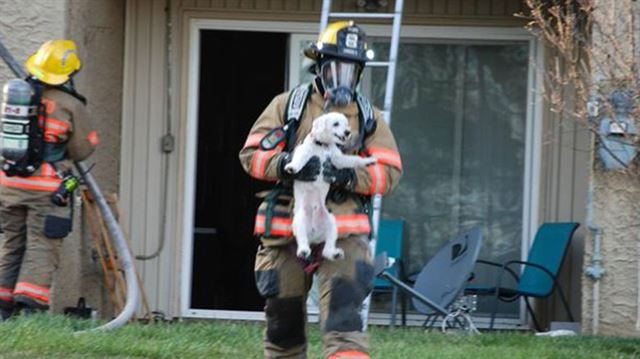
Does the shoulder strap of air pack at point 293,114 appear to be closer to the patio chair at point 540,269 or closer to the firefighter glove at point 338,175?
the firefighter glove at point 338,175

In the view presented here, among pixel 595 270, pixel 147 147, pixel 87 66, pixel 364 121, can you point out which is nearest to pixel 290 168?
pixel 364 121

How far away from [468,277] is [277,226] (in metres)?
3.66

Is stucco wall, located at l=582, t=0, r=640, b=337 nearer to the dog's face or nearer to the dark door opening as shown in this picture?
the dark door opening

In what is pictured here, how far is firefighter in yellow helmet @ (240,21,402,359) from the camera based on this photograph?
643cm

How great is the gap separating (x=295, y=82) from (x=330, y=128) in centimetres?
541

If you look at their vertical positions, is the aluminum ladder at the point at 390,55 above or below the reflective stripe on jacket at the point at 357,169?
above

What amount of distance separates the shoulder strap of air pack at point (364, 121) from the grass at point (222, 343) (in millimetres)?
1745

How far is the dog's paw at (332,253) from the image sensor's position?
6359mm

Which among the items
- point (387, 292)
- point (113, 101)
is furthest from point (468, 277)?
point (113, 101)

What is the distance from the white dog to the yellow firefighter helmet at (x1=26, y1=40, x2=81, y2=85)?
3299 millimetres

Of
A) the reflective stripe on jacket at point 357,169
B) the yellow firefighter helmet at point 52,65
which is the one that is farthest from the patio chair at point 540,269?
the reflective stripe on jacket at point 357,169

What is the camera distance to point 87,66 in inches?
431

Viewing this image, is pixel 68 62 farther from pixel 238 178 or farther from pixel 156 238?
pixel 238 178

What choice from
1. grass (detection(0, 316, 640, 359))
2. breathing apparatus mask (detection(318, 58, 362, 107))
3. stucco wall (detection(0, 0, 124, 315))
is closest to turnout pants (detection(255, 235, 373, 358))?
breathing apparatus mask (detection(318, 58, 362, 107))
